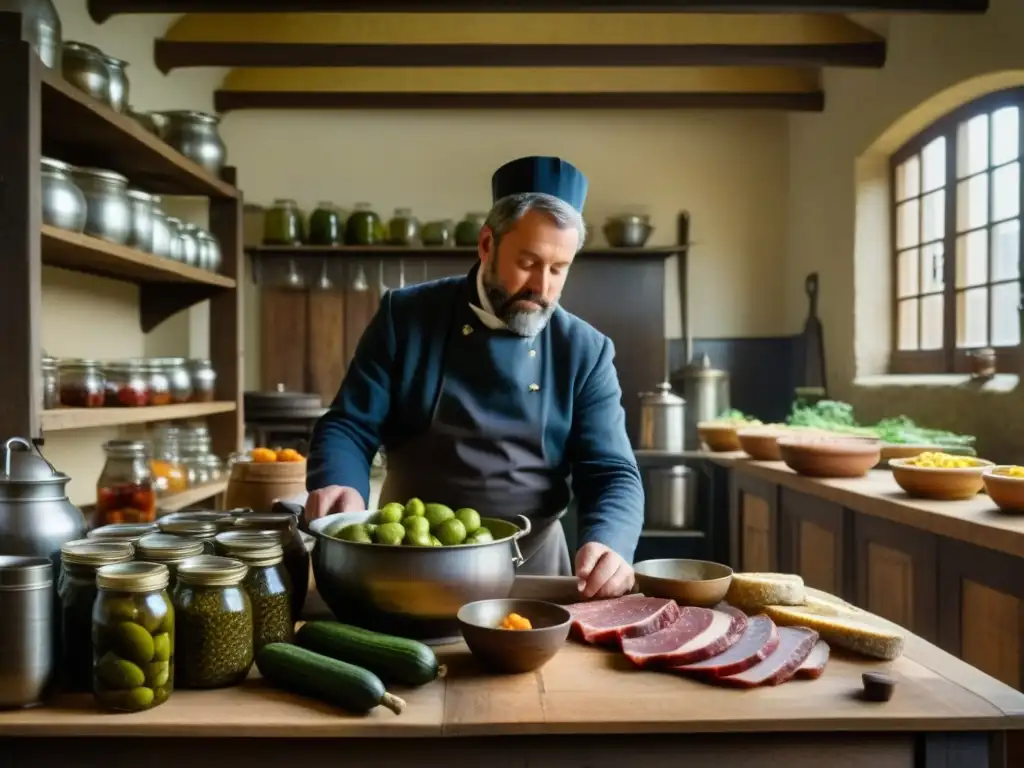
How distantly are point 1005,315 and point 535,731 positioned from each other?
3.77 meters

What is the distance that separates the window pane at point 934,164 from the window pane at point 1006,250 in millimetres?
643

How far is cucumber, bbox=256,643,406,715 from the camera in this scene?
1.12 meters

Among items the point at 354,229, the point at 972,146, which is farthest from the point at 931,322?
the point at 354,229

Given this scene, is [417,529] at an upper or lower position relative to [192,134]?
lower

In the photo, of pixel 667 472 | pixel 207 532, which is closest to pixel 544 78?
pixel 667 472

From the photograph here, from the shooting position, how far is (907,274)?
5.11 metres

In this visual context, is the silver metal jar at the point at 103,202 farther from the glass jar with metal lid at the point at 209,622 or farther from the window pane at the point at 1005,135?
the window pane at the point at 1005,135

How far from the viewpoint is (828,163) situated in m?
5.70

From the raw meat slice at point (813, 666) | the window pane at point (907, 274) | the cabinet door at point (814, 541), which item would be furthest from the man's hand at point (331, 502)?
the window pane at point (907, 274)

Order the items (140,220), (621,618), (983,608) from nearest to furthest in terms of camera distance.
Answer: (621,618)
(983,608)
(140,220)

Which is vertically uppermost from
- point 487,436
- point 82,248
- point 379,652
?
point 82,248

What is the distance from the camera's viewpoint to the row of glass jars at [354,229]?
19.2ft

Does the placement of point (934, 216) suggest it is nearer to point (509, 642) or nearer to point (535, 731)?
point (509, 642)

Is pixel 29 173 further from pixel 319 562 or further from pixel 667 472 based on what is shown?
pixel 667 472
